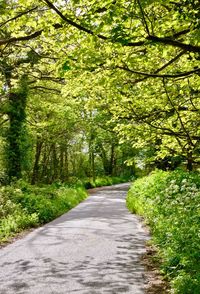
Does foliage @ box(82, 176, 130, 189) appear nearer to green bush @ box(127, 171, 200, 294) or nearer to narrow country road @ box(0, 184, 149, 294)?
narrow country road @ box(0, 184, 149, 294)

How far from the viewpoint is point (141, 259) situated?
926 cm

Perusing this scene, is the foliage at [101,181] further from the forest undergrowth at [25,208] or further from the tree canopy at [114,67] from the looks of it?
the forest undergrowth at [25,208]

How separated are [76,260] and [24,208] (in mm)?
7228

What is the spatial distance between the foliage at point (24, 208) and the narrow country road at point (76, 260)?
0.78m

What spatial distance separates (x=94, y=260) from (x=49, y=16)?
5501 millimetres

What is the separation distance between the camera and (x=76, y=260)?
9125 mm

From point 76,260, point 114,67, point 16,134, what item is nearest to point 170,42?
point 114,67

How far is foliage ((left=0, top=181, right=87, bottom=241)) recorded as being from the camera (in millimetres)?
13753

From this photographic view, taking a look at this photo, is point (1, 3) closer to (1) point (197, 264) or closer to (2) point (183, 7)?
(2) point (183, 7)

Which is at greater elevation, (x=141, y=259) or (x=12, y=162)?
(x=12, y=162)

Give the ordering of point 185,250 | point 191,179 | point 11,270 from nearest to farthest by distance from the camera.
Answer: point 185,250, point 11,270, point 191,179

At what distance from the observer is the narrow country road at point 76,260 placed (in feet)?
23.7

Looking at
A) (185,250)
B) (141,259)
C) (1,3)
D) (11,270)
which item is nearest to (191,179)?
(141,259)

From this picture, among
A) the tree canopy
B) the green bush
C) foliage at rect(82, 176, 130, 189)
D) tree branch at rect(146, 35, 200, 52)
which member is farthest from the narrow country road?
foliage at rect(82, 176, 130, 189)
